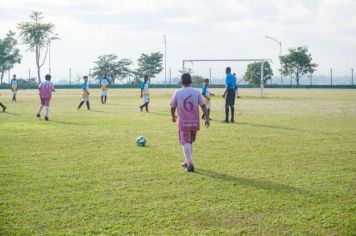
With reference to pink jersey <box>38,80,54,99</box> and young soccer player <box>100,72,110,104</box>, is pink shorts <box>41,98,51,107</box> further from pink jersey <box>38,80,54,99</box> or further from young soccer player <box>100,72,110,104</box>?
young soccer player <box>100,72,110,104</box>

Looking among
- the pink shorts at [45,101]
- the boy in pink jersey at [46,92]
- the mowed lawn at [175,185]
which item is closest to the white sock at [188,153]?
the mowed lawn at [175,185]

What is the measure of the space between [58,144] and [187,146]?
4705mm

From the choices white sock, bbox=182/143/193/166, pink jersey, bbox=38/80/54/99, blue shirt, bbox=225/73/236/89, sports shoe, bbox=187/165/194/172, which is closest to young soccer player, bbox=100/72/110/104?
pink jersey, bbox=38/80/54/99

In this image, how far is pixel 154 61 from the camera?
86625 millimetres

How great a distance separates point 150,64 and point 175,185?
3177 inches

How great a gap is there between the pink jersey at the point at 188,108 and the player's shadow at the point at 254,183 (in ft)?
3.03

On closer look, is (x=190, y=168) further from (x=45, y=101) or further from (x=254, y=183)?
(x=45, y=101)

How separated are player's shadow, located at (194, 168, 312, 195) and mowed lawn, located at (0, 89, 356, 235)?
17 millimetres

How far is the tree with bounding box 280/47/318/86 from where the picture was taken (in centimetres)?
7569

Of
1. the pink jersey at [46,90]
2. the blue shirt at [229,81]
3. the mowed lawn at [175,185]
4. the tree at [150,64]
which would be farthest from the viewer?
the tree at [150,64]

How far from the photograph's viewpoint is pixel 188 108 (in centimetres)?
835

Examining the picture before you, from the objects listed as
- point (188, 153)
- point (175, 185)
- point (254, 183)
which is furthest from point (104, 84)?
point (254, 183)

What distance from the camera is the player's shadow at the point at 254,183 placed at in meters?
6.79

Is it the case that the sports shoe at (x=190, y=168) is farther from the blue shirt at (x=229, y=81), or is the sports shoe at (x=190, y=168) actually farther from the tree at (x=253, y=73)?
the tree at (x=253, y=73)
